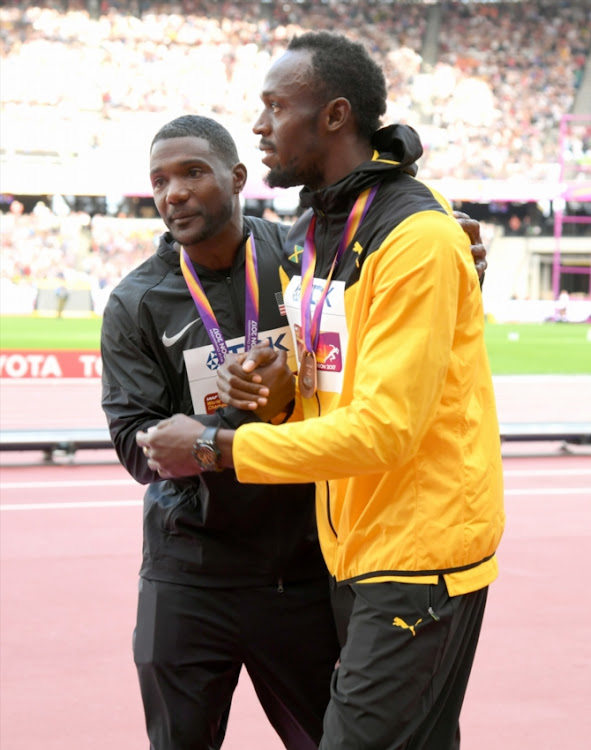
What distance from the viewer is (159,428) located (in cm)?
230

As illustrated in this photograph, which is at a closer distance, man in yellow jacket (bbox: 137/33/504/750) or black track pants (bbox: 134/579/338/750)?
man in yellow jacket (bbox: 137/33/504/750)

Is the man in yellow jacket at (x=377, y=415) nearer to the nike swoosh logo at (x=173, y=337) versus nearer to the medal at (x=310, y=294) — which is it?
the medal at (x=310, y=294)

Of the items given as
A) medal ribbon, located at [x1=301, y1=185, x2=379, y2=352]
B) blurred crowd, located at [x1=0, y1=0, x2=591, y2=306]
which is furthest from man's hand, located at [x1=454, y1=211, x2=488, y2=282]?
blurred crowd, located at [x1=0, y1=0, x2=591, y2=306]

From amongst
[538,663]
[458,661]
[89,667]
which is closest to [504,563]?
[538,663]

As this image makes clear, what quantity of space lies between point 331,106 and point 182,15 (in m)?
36.9

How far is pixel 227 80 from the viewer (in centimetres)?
3575

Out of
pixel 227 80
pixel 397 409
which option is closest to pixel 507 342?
pixel 227 80

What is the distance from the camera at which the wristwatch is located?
7.21 feet

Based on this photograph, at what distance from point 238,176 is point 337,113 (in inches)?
25.9

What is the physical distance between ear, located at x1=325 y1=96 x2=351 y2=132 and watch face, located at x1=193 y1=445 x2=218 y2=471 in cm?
79

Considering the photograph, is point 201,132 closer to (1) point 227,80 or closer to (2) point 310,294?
(2) point 310,294

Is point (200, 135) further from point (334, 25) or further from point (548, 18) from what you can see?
point (548, 18)

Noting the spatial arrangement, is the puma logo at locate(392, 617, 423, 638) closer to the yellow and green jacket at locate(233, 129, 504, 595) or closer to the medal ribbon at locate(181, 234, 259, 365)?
the yellow and green jacket at locate(233, 129, 504, 595)

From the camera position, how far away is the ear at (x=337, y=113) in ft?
7.58
